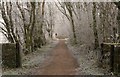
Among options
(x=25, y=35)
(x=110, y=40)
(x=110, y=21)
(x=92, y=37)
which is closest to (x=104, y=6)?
(x=110, y=21)

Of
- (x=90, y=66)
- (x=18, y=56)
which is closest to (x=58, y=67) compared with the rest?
(x=90, y=66)

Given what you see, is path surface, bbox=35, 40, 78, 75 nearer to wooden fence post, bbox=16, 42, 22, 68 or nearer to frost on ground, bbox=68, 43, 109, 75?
frost on ground, bbox=68, 43, 109, 75

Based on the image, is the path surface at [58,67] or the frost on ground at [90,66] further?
the path surface at [58,67]

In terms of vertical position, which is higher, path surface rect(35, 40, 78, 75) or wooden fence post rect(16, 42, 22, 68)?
wooden fence post rect(16, 42, 22, 68)

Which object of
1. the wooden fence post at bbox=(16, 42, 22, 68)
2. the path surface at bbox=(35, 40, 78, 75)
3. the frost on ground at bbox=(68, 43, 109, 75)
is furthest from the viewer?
the wooden fence post at bbox=(16, 42, 22, 68)

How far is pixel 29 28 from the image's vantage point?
25.7 m

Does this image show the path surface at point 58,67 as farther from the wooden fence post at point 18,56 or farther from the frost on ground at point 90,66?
the wooden fence post at point 18,56

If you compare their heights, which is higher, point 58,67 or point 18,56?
point 18,56

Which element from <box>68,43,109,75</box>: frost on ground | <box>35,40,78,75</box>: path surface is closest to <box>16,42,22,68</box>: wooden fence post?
<box>35,40,78,75</box>: path surface

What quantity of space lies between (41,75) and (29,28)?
1244 centimetres

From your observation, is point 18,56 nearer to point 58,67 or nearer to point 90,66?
point 58,67

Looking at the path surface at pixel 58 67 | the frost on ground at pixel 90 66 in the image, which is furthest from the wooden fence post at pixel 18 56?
the frost on ground at pixel 90 66

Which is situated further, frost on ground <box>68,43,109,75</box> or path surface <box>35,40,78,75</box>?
path surface <box>35,40,78,75</box>

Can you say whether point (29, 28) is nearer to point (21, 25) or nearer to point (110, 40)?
point (21, 25)
